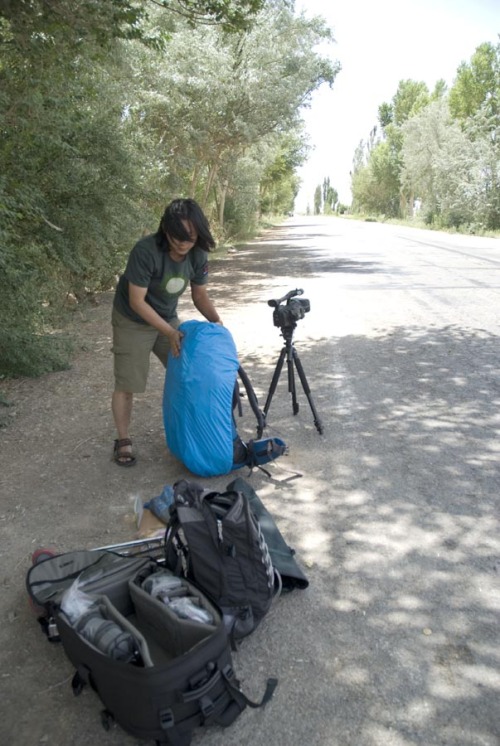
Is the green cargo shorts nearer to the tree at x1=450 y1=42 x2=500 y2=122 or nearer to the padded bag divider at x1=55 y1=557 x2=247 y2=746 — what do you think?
the padded bag divider at x1=55 y1=557 x2=247 y2=746

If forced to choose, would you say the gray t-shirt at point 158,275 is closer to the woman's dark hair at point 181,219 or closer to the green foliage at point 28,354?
the woman's dark hair at point 181,219

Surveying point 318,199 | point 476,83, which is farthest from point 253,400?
point 318,199

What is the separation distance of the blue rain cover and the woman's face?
49 cm

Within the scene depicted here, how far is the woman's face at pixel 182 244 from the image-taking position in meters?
3.54

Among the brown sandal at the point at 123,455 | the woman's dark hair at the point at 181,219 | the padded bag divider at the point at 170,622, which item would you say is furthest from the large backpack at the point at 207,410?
the padded bag divider at the point at 170,622

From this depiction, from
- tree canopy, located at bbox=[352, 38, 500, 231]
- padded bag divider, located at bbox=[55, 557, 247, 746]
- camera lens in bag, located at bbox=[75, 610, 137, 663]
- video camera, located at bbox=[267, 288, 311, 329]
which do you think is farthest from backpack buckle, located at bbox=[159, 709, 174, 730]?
tree canopy, located at bbox=[352, 38, 500, 231]

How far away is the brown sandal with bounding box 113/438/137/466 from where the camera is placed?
4.15 m

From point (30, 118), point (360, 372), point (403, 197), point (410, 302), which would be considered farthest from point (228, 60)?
point (403, 197)

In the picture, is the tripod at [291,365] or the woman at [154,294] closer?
the woman at [154,294]

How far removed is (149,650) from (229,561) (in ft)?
1.49

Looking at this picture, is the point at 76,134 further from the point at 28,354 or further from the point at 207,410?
the point at 207,410

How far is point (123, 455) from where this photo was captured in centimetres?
417

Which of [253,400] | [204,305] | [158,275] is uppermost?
[158,275]

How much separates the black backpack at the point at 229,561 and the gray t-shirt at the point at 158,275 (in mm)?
1776
